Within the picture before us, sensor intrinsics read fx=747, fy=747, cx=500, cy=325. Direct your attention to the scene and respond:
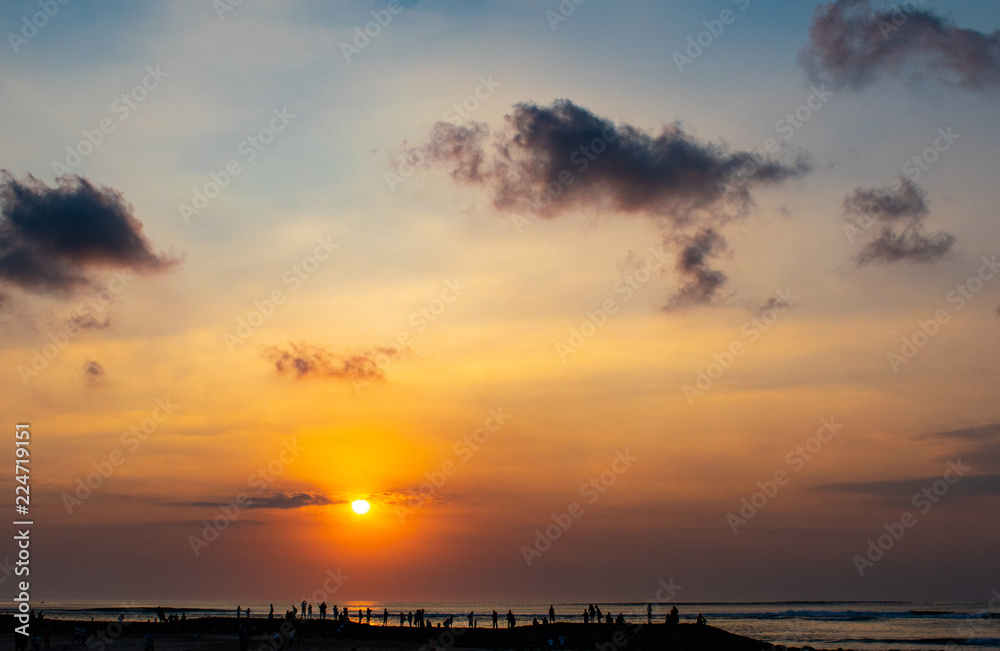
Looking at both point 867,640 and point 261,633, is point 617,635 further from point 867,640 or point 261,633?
point 867,640

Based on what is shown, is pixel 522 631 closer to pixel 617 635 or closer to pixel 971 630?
pixel 617 635

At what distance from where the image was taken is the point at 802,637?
94062 mm

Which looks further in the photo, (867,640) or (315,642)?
(867,640)

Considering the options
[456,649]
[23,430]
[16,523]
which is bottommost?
[456,649]

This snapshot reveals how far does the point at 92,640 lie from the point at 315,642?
859 inches

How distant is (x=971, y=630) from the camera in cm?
10438

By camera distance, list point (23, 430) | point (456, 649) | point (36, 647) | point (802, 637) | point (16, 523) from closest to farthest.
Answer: point (16, 523) < point (23, 430) < point (36, 647) < point (456, 649) < point (802, 637)

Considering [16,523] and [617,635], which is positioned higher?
[16,523]

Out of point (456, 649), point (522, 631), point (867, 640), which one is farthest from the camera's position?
point (867, 640)

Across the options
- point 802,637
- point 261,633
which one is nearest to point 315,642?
point 261,633

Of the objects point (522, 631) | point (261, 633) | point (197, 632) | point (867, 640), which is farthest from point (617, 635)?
point (867, 640)

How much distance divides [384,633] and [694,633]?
2958 centimetres

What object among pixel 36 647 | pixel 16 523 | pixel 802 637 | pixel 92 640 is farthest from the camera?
pixel 802 637

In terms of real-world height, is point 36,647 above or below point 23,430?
below
